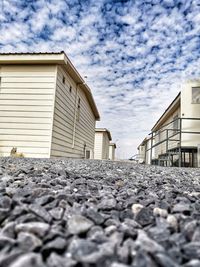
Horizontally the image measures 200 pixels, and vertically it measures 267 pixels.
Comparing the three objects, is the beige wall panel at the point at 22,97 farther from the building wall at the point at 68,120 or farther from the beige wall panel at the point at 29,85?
the building wall at the point at 68,120

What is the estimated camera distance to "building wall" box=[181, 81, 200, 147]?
6.88 metres

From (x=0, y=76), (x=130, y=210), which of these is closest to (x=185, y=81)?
(x=0, y=76)

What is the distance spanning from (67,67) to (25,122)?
94.2 inches

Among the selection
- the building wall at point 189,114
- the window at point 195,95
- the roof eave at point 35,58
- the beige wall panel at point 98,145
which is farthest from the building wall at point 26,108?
the beige wall panel at point 98,145

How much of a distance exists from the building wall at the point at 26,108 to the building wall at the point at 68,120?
276mm

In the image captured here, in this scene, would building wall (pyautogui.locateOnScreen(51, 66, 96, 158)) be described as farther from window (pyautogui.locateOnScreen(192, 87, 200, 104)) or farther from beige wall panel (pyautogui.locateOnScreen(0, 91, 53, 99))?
window (pyautogui.locateOnScreen(192, 87, 200, 104))

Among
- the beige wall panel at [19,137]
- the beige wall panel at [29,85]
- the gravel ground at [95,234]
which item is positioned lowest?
the gravel ground at [95,234]

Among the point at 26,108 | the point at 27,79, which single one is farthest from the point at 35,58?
the point at 26,108

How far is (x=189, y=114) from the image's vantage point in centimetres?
715

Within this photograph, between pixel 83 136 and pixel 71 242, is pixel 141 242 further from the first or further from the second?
pixel 83 136

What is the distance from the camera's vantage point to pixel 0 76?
7012 millimetres

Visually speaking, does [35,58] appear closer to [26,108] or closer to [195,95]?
[26,108]

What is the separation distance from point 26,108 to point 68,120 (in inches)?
71.3

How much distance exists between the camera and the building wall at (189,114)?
271 inches
